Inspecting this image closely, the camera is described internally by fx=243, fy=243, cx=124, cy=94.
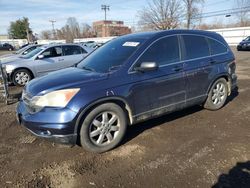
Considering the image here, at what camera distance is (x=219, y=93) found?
17.8 feet

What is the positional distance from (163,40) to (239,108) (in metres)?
2.66

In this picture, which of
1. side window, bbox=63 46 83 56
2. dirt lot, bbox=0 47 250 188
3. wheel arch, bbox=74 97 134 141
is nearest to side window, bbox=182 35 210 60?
dirt lot, bbox=0 47 250 188

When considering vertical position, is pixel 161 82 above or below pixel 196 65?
below

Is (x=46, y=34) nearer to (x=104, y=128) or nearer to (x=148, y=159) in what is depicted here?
(x=104, y=128)

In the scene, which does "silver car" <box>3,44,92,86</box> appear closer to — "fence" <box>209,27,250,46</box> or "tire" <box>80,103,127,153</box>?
"tire" <box>80,103,127,153</box>

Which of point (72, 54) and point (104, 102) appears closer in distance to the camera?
point (104, 102)

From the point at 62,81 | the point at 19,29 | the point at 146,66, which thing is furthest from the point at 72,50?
the point at 19,29

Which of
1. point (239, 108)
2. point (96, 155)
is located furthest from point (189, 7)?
point (96, 155)

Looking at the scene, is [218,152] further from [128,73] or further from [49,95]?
[49,95]

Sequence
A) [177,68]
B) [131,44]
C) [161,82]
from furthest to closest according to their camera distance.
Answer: [177,68] → [131,44] → [161,82]

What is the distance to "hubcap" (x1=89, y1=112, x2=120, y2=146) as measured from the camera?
362 centimetres

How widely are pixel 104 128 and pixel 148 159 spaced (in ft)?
2.61

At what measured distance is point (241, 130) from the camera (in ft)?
14.5

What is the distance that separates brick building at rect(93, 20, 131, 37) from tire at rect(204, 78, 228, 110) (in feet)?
235
